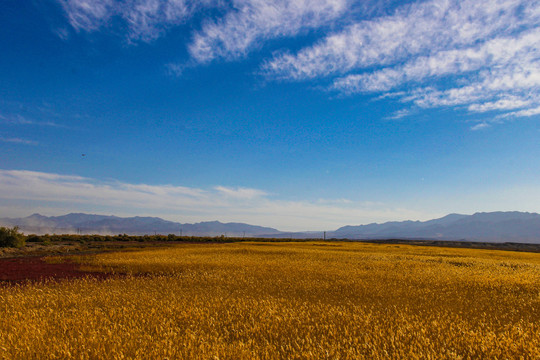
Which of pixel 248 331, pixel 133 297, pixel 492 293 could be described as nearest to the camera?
pixel 248 331

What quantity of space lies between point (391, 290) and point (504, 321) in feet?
12.4

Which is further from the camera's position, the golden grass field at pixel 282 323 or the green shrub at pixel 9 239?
the green shrub at pixel 9 239

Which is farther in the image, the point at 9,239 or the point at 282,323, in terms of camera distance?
the point at 9,239

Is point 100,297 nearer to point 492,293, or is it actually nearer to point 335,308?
point 335,308

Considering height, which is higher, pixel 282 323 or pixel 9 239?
pixel 282 323

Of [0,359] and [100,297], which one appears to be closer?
[0,359]

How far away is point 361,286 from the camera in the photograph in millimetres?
11641

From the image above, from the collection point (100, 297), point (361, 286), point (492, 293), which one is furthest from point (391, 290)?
point (100, 297)

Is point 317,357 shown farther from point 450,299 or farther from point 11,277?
point 11,277

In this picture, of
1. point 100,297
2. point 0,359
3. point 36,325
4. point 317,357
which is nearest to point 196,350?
point 317,357

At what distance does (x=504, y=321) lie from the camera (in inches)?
295

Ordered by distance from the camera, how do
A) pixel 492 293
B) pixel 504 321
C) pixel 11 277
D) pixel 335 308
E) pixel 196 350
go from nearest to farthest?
pixel 196 350, pixel 504 321, pixel 335 308, pixel 492 293, pixel 11 277

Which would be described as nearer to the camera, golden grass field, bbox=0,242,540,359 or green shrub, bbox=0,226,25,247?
golden grass field, bbox=0,242,540,359

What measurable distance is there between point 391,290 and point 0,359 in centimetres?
1029
